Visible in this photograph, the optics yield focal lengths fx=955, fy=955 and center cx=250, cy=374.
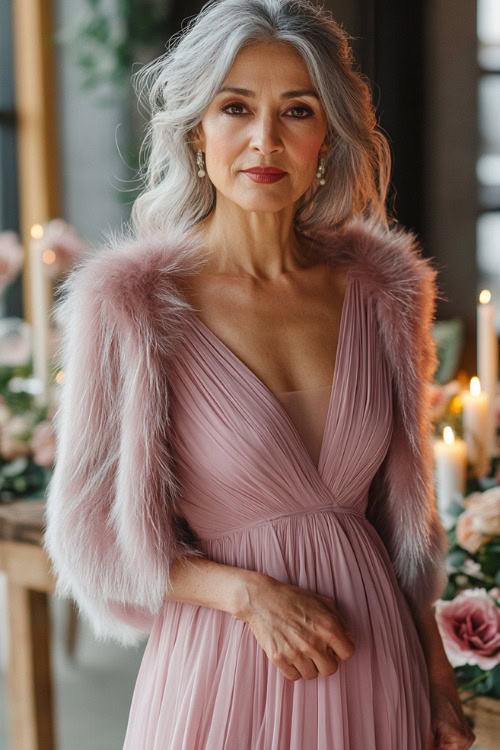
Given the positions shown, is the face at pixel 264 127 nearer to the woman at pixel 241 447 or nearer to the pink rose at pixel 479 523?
the woman at pixel 241 447

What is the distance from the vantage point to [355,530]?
116 cm

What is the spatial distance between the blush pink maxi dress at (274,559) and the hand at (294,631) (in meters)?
0.04

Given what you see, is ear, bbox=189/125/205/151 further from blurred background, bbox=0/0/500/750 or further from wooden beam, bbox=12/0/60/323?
wooden beam, bbox=12/0/60/323

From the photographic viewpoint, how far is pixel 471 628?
1353 millimetres

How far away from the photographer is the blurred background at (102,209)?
2.13m

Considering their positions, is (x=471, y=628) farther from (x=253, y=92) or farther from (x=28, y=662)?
(x=28, y=662)

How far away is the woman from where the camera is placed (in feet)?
3.51

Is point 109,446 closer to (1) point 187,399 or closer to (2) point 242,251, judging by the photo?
(1) point 187,399

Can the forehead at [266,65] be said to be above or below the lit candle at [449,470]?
above

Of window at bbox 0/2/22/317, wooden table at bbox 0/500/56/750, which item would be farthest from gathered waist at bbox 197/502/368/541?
window at bbox 0/2/22/317

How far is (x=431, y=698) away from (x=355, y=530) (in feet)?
0.82

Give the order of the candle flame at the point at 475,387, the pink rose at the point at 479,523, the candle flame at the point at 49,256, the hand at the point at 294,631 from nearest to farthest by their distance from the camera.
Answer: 1. the hand at the point at 294,631
2. the pink rose at the point at 479,523
3. the candle flame at the point at 475,387
4. the candle flame at the point at 49,256

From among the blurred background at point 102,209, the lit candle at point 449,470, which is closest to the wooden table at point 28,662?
the blurred background at point 102,209

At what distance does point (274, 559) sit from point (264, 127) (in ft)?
1.61
